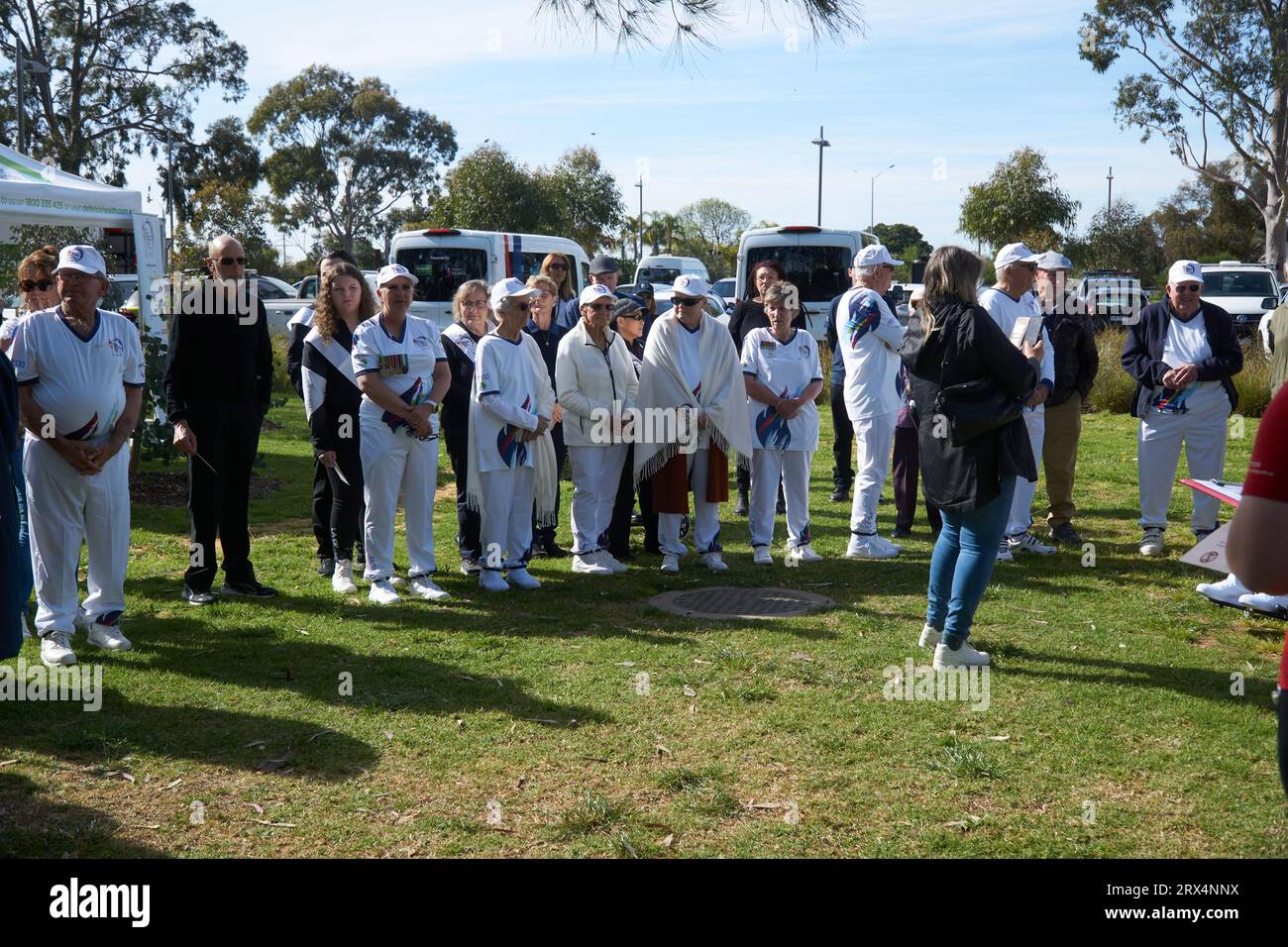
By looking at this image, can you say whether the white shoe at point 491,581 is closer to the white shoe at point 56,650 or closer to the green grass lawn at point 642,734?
the green grass lawn at point 642,734

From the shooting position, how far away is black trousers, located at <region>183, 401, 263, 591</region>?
7309 mm

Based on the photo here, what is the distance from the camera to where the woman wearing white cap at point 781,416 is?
875 cm

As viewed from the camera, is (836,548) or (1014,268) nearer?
(1014,268)

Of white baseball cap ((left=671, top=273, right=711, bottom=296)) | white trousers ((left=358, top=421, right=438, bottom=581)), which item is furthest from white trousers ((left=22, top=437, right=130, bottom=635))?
white baseball cap ((left=671, top=273, right=711, bottom=296))

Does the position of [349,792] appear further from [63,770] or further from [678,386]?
[678,386]

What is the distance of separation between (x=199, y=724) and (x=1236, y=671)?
16.6ft

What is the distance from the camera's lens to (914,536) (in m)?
9.70

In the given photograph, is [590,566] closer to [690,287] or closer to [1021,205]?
[690,287]

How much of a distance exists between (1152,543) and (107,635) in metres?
7.17

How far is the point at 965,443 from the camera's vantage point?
5855mm

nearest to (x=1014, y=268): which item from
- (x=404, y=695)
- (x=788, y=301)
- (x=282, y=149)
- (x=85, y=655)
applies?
(x=788, y=301)

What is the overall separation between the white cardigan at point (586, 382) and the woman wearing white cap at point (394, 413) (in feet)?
3.42

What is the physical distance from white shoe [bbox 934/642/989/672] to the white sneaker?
9.95ft

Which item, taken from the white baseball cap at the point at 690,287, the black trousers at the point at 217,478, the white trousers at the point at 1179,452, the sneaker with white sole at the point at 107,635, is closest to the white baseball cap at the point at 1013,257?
the white trousers at the point at 1179,452
